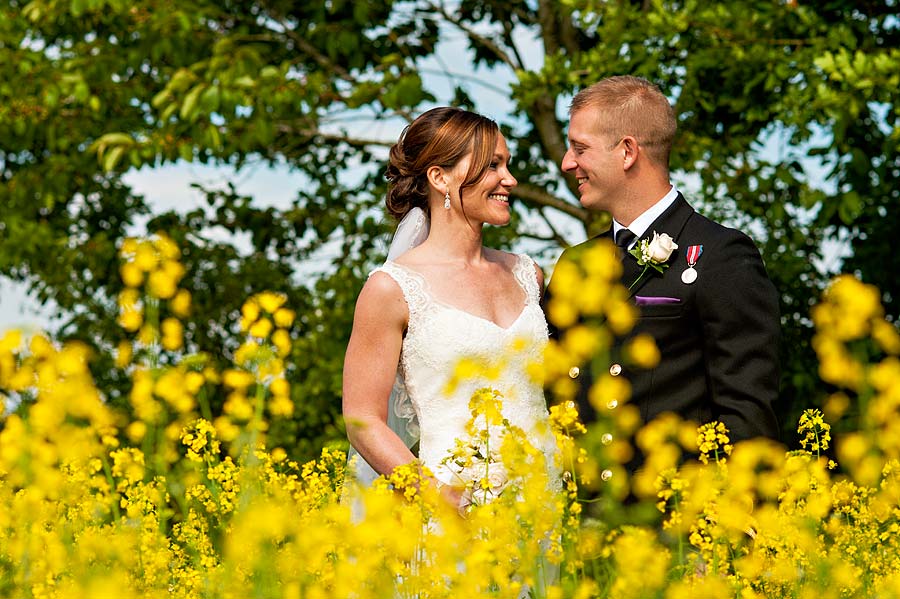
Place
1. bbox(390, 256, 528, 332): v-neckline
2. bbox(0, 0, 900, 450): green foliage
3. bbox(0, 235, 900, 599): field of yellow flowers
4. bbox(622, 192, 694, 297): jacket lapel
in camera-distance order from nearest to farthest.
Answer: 1. bbox(0, 235, 900, 599): field of yellow flowers
2. bbox(622, 192, 694, 297): jacket lapel
3. bbox(390, 256, 528, 332): v-neckline
4. bbox(0, 0, 900, 450): green foliage

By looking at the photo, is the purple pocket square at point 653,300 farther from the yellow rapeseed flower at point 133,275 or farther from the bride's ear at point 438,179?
the yellow rapeseed flower at point 133,275

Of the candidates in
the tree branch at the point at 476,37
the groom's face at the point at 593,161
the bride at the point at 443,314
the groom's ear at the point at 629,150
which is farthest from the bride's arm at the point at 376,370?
the tree branch at the point at 476,37

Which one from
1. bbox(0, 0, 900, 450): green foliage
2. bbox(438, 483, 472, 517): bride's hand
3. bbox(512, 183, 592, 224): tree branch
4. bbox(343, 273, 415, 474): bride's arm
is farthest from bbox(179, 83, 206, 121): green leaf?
bbox(438, 483, 472, 517): bride's hand

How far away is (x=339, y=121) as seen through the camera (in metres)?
8.88

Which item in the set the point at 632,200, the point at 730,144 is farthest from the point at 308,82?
the point at 632,200

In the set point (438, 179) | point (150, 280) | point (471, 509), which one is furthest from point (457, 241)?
point (150, 280)

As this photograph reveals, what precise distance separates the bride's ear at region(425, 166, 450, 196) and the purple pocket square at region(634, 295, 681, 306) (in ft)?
2.63

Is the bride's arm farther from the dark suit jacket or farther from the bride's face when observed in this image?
the dark suit jacket

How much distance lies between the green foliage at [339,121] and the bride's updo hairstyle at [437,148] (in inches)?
111

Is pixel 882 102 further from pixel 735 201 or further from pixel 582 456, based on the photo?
pixel 582 456

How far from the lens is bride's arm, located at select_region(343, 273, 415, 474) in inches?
140

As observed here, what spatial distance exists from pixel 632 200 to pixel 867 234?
14.6ft

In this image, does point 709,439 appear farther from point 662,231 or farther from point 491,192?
point 491,192

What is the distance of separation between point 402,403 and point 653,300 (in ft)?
3.15
